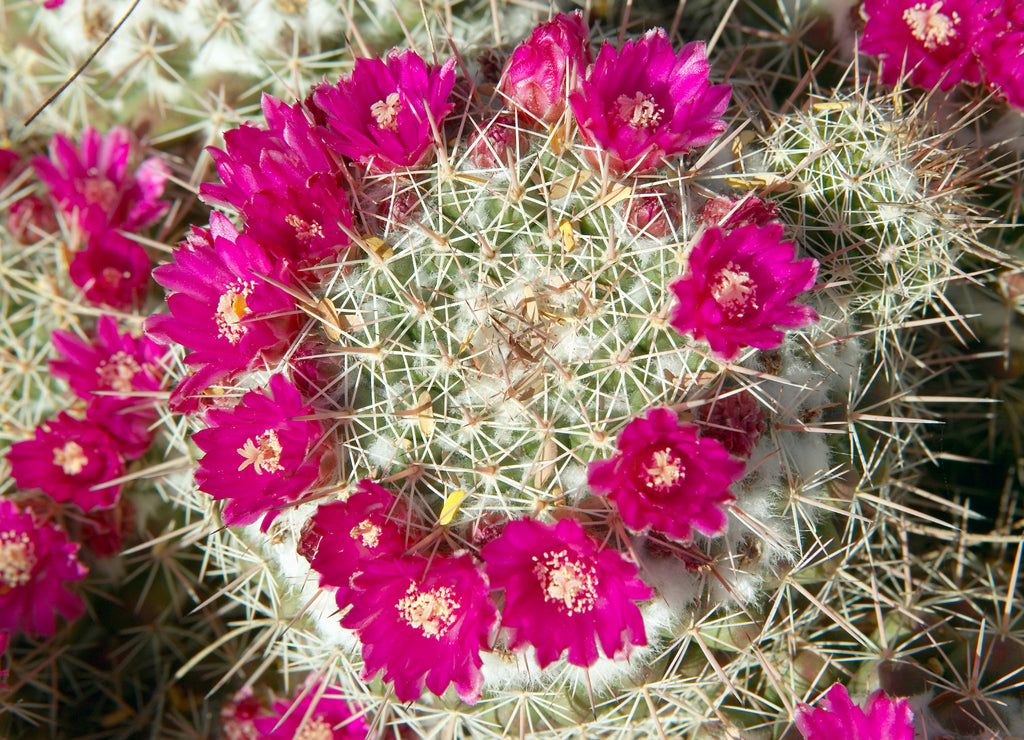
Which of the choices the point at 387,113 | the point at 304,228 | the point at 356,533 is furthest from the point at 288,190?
the point at 356,533

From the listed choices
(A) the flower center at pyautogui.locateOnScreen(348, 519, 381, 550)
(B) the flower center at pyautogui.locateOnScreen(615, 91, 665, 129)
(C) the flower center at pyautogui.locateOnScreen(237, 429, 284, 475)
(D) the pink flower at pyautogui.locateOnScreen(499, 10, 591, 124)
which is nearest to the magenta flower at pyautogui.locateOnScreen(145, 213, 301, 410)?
(C) the flower center at pyautogui.locateOnScreen(237, 429, 284, 475)

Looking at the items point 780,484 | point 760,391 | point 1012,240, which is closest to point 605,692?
point 780,484

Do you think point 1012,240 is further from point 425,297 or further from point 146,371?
point 146,371

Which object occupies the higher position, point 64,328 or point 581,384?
point 64,328

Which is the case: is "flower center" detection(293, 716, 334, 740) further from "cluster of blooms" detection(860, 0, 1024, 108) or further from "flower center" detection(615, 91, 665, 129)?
"cluster of blooms" detection(860, 0, 1024, 108)

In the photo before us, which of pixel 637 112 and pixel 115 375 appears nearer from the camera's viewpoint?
pixel 637 112

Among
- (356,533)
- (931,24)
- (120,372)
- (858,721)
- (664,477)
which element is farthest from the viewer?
(120,372)

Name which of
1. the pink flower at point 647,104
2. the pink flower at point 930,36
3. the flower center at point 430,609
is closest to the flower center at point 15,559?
the flower center at point 430,609

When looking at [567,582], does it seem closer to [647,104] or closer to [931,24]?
[647,104]
